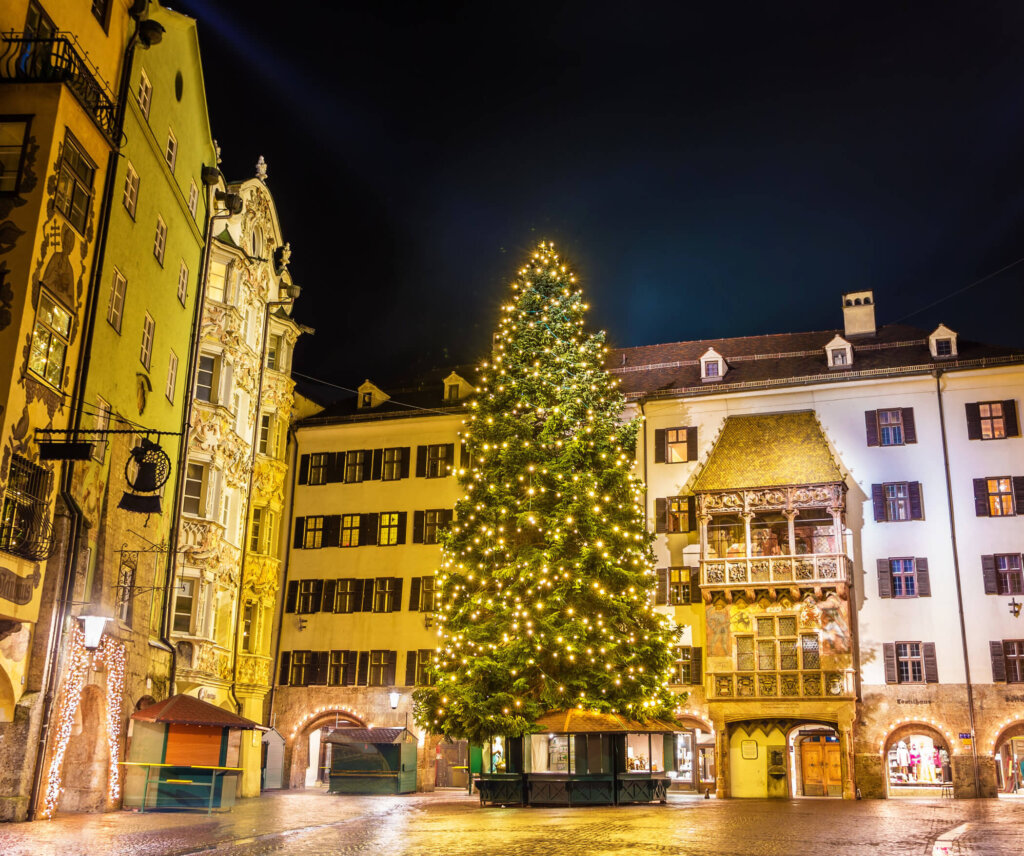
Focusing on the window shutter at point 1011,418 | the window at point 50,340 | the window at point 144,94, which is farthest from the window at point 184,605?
the window shutter at point 1011,418

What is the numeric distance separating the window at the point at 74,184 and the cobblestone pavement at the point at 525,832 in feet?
37.5

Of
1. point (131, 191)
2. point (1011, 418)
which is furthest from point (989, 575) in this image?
point (131, 191)

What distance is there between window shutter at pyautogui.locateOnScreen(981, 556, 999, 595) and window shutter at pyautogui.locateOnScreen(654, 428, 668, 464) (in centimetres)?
1243

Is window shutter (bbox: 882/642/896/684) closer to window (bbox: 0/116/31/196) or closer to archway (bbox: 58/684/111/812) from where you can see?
archway (bbox: 58/684/111/812)

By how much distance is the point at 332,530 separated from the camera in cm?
4797

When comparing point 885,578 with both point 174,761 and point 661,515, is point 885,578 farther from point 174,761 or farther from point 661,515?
point 174,761

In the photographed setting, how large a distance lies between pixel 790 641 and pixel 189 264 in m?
24.5

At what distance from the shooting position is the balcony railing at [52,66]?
2027cm

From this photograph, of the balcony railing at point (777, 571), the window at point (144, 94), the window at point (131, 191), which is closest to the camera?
the window at point (131, 191)

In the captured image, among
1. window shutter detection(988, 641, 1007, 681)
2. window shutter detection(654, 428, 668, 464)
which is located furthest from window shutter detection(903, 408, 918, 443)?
window shutter detection(654, 428, 668, 464)

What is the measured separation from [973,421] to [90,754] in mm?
32093

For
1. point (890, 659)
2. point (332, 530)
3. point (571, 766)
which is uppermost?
point (332, 530)

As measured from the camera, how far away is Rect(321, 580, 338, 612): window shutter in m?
46.8

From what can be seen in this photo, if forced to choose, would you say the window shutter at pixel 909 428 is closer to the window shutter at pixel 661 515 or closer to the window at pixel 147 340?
the window shutter at pixel 661 515
